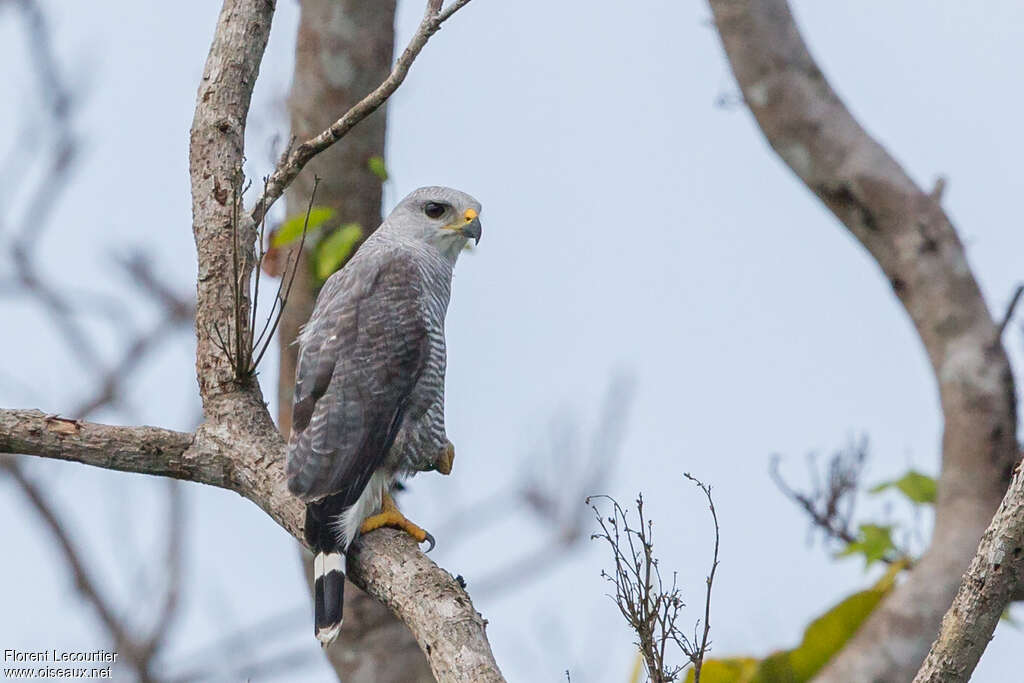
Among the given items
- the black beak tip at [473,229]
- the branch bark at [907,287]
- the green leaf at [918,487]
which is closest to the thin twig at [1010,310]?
the branch bark at [907,287]

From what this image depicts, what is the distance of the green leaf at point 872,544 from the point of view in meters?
5.36

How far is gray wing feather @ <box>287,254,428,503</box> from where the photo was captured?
3521 millimetres

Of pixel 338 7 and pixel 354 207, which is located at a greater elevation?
pixel 338 7

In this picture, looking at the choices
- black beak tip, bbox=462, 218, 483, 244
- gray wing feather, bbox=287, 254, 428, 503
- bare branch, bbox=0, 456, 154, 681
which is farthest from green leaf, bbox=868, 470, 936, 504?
bare branch, bbox=0, 456, 154, 681

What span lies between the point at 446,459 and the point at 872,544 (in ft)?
7.55

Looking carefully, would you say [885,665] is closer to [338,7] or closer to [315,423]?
[315,423]

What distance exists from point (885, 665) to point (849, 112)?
2.65 metres

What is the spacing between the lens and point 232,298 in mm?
3752

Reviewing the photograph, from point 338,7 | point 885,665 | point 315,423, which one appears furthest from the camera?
point 338,7

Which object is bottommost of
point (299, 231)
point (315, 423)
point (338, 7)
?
point (315, 423)

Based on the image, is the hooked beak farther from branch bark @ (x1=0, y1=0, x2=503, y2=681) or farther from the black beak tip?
branch bark @ (x1=0, y1=0, x2=503, y2=681)

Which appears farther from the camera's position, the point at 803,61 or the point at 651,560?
the point at 803,61

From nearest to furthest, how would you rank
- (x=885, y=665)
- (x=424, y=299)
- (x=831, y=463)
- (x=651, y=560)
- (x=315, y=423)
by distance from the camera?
(x=651, y=560) → (x=315, y=423) → (x=424, y=299) → (x=885, y=665) → (x=831, y=463)

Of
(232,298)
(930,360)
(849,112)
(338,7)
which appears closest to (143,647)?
(232,298)
